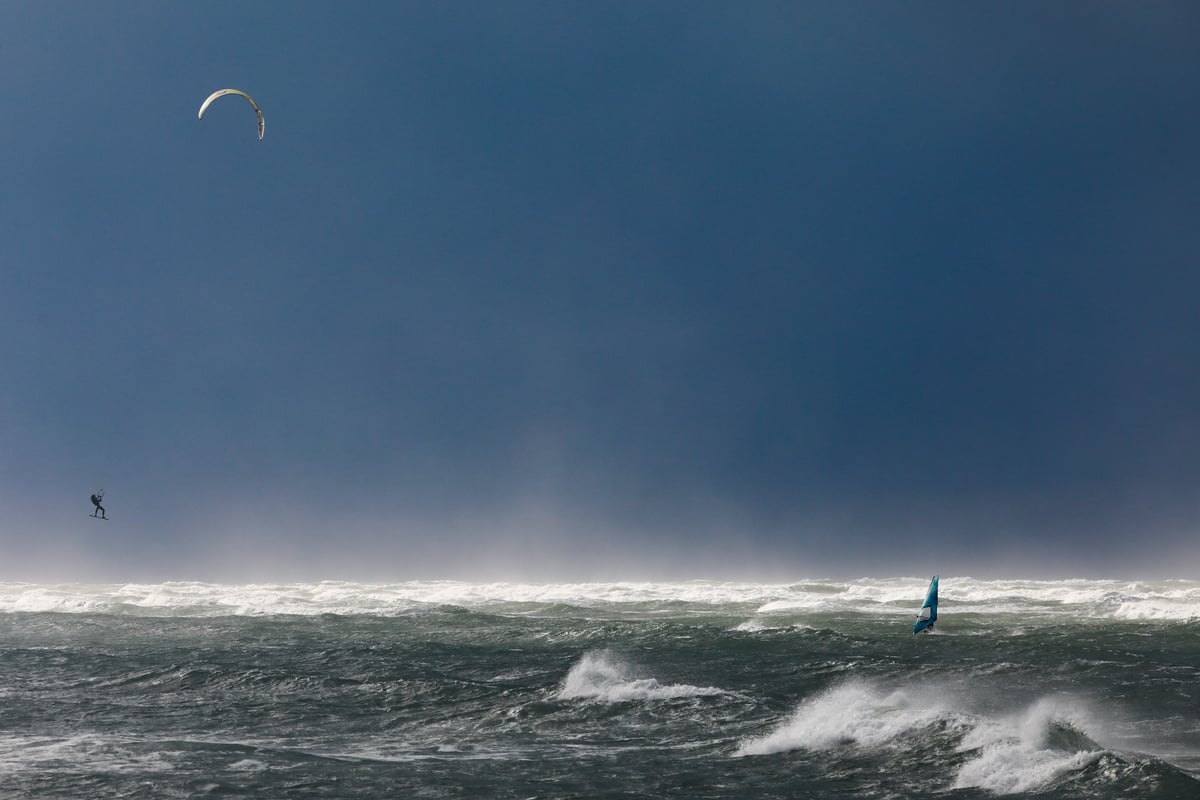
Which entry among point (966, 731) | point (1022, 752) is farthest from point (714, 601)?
point (1022, 752)

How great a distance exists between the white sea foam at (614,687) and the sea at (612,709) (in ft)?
0.40

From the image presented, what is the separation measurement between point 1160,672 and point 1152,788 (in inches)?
552

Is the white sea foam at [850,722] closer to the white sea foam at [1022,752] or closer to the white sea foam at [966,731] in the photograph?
the white sea foam at [966,731]

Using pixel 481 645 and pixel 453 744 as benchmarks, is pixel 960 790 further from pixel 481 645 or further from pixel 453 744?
pixel 481 645

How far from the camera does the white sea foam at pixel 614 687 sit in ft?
71.9

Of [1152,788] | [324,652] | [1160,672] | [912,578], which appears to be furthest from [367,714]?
[912,578]

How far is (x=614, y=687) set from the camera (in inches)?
904

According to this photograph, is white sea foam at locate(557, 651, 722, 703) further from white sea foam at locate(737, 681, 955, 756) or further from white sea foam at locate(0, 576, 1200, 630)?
white sea foam at locate(0, 576, 1200, 630)

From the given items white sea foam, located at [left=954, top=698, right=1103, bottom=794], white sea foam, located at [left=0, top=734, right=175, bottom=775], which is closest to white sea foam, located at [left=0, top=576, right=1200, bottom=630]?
white sea foam, located at [left=954, top=698, right=1103, bottom=794]

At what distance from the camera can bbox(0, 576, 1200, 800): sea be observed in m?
14.3

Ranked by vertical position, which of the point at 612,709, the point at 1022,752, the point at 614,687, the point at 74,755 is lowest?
the point at 74,755

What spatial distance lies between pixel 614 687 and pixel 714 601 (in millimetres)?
37407

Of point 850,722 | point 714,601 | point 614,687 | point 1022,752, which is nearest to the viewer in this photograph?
point 1022,752

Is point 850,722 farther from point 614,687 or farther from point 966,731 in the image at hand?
point 614,687
